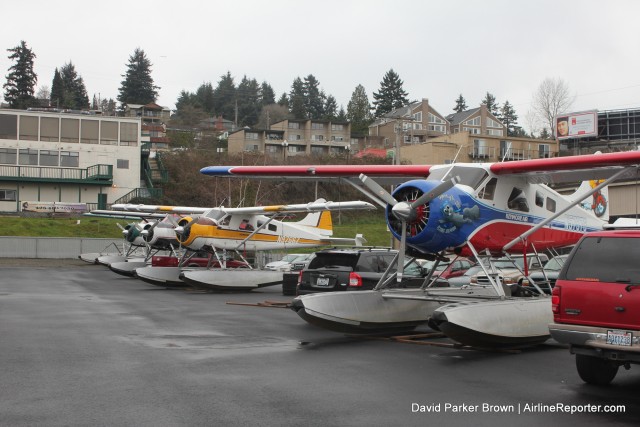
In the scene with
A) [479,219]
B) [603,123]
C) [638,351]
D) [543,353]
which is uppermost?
[603,123]

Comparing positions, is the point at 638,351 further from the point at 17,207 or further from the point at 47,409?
the point at 17,207

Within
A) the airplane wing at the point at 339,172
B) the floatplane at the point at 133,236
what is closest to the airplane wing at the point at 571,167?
the airplane wing at the point at 339,172

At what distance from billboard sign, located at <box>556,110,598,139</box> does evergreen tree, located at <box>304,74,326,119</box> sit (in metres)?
80.3

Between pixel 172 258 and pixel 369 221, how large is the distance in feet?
117

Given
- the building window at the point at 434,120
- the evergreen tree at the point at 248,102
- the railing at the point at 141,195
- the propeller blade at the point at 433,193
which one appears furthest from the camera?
the evergreen tree at the point at 248,102

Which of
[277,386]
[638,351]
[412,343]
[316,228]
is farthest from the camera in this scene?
[316,228]

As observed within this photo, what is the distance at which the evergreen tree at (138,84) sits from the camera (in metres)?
124

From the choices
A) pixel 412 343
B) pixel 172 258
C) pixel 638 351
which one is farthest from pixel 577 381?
pixel 172 258

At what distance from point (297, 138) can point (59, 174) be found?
45894mm

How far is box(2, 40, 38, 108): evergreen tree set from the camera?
3762 inches

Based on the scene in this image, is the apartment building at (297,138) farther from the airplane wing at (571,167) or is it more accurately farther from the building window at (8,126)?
the airplane wing at (571,167)

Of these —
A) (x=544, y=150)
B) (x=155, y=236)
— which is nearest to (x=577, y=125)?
(x=544, y=150)

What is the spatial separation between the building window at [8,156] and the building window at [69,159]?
11.9ft

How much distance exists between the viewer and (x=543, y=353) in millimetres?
10383
